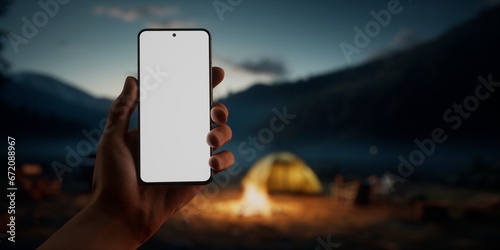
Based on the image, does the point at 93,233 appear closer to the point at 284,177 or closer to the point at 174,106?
the point at 174,106

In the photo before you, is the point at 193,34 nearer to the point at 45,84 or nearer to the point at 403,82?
the point at 45,84

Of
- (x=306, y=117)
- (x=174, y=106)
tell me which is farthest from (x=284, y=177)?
(x=174, y=106)

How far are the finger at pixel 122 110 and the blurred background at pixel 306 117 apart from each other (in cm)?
446

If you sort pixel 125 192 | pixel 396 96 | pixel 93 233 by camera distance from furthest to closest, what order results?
pixel 396 96 < pixel 125 192 < pixel 93 233

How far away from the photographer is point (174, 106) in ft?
3.92

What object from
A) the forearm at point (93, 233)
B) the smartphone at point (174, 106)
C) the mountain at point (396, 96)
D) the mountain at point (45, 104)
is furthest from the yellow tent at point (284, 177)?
the forearm at point (93, 233)

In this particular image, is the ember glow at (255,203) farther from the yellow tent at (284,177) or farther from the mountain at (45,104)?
the mountain at (45,104)

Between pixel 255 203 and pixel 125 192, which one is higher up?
pixel 255 203

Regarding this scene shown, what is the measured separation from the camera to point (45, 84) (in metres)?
9.02

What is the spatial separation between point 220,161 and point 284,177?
7681 mm

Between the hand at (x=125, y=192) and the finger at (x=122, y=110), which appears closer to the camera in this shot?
the hand at (x=125, y=192)

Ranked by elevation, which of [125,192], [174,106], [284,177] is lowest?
[125,192]

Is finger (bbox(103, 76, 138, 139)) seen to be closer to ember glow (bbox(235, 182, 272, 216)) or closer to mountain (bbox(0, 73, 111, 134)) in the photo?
ember glow (bbox(235, 182, 272, 216))

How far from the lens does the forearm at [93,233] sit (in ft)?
2.31
